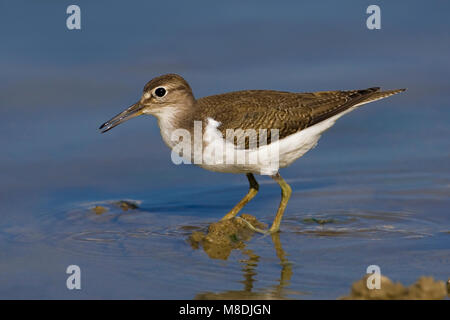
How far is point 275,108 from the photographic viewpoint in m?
9.97

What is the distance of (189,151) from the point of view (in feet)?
31.0

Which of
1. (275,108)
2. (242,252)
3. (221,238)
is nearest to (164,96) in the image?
(275,108)

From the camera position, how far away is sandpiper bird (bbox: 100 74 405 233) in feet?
31.2

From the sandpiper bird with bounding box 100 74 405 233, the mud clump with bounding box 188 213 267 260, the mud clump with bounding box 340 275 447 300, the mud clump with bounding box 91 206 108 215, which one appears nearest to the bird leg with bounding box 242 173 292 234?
the sandpiper bird with bounding box 100 74 405 233

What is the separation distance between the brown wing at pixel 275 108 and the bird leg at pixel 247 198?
2.87ft

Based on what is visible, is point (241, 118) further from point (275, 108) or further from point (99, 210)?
A: point (99, 210)

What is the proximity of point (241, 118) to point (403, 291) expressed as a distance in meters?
3.51

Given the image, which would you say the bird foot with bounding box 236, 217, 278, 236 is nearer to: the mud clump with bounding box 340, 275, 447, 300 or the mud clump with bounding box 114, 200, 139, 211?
the mud clump with bounding box 114, 200, 139, 211

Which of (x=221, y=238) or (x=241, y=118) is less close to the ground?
(x=241, y=118)

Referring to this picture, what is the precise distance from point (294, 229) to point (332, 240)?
0.61 m

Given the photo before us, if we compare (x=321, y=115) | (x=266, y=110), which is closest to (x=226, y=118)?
(x=266, y=110)

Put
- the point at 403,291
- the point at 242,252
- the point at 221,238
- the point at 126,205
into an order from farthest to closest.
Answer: the point at 126,205 → the point at 221,238 → the point at 242,252 → the point at 403,291

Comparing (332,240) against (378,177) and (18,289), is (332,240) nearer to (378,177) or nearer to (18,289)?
(378,177)
